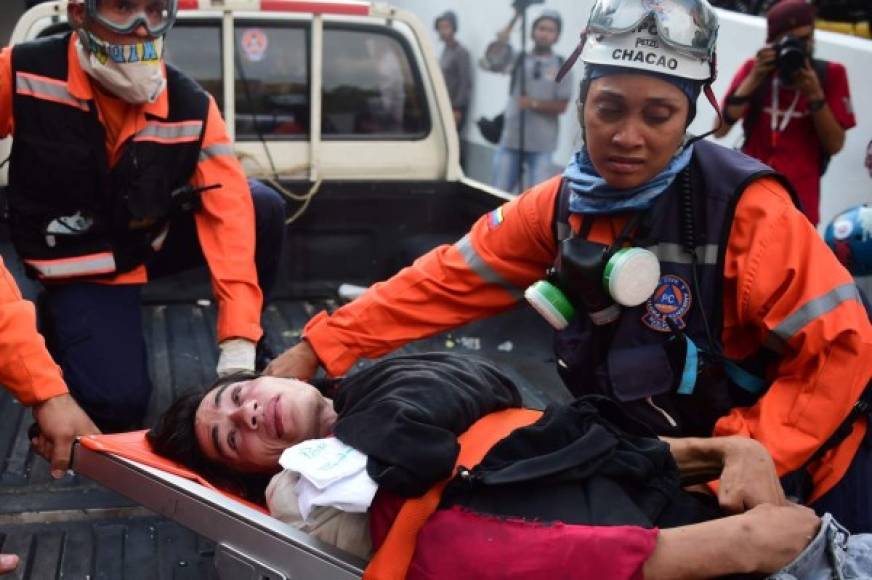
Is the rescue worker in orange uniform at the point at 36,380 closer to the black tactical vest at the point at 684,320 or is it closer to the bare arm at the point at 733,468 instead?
the black tactical vest at the point at 684,320

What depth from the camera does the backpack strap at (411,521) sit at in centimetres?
197

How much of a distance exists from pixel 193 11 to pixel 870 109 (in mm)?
3929

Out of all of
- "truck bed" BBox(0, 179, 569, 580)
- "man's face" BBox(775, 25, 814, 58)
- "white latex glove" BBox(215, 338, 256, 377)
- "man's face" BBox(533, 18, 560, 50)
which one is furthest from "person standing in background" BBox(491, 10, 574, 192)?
"white latex glove" BBox(215, 338, 256, 377)

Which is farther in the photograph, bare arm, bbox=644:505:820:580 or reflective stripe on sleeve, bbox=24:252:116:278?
reflective stripe on sleeve, bbox=24:252:116:278

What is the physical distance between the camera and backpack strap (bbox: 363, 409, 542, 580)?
1969 millimetres

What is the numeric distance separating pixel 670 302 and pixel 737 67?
17.8 feet

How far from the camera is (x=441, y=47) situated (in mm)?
11180

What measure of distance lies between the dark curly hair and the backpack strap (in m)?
0.63

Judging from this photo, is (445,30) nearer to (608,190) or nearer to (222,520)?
(608,190)

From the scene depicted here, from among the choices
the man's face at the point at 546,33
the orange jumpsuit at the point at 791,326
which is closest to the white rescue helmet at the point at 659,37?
the orange jumpsuit at the point at 791,326

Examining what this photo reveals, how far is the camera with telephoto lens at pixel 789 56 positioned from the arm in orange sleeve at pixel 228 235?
2797 mm

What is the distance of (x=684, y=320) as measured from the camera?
2453mm

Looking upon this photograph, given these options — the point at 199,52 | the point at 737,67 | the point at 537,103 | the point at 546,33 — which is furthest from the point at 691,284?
the point at 546,33

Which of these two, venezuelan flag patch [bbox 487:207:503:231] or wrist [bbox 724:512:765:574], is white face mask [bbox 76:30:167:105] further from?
wrist [bbox 724:512:765:574]
